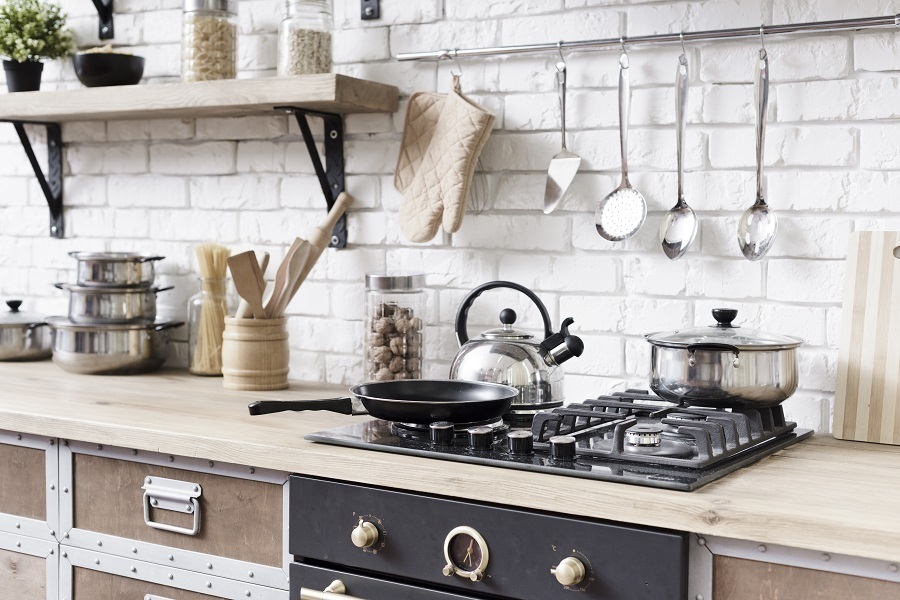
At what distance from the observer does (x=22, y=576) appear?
6.48 ft

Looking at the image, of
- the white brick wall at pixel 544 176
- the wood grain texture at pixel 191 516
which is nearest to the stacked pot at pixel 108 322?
the white brick wall at pixel 544 176

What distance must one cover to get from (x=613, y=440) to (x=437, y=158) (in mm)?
862

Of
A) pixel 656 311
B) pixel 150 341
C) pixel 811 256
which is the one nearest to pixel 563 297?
pixel 656 311

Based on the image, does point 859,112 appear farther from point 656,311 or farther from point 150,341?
point 150,341

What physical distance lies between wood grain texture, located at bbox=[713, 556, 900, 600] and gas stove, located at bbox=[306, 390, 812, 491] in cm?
12

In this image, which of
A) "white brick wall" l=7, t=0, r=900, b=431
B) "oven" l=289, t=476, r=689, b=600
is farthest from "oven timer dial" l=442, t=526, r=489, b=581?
"white brick wall" l=7, t=0, r=900, b=431

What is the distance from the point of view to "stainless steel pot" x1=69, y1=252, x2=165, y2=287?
249 centimetres

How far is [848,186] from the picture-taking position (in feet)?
6.13

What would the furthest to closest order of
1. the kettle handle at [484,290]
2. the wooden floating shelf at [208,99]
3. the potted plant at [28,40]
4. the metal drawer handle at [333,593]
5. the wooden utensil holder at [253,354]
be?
1. the potted plant at [28,40]
2. the wooden utensil holder at [253,354]
3. the wooden floating shelf at [208,99]
4. the kettle handle at [484,290]
5. the metal drawer handle at [333,593]

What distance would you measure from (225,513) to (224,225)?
1.02 meters

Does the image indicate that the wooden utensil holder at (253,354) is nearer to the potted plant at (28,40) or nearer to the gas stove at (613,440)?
the gas stove at (613,440)

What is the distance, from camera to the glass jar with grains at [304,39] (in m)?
2.25

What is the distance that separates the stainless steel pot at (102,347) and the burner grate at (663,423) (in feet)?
3.96

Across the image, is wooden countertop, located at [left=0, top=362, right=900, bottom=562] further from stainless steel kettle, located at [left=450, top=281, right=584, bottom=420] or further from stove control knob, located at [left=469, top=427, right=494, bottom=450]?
stainless steel kettle, located at [left=450, top=281, right=584, bottom=420]
